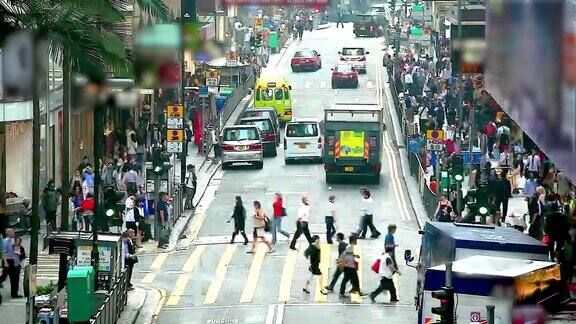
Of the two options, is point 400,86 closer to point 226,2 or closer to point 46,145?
point 226,2

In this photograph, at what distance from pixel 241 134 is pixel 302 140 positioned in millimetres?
2595

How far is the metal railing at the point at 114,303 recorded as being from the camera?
95.7 ft

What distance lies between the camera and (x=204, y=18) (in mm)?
96500

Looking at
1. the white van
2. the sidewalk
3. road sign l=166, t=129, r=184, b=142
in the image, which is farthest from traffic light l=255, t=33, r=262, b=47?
road sign l=166, t=129, r=184, b=142

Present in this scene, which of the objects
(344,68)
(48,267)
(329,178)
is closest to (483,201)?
(48,267)

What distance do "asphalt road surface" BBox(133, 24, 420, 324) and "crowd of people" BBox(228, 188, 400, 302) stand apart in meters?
0.28

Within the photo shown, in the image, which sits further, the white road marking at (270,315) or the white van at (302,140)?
the white van at (302,140)

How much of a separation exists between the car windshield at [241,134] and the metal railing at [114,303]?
2652cm

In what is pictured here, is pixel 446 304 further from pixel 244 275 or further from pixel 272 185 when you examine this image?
pixel 272 185

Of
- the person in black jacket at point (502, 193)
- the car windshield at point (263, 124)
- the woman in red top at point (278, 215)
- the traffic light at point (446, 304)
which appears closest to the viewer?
the traffic light at point (446, 304)

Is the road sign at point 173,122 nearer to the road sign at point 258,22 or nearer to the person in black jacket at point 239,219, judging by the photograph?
the person in black jacket at point 239,219

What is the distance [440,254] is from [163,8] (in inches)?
299

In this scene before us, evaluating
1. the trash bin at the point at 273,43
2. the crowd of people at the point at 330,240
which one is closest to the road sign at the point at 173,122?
the crowd of people at the point at 330,240

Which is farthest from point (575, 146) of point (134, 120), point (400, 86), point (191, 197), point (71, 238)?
point (400, 86)
